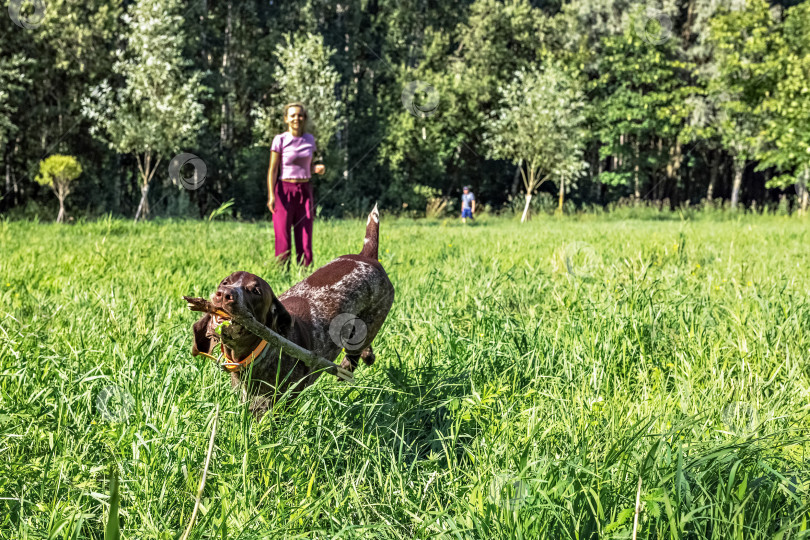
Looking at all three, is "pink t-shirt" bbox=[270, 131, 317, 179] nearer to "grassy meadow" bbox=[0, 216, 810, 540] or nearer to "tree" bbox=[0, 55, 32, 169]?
"grassy meadow" bbox=[0, 216, 810, 540]

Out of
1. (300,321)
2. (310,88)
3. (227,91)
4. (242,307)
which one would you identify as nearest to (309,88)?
(310,88)

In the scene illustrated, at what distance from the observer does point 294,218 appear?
7.07 m

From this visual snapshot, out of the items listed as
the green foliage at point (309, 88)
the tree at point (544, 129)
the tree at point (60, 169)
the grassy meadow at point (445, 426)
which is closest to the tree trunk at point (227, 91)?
the green foliage at point (309, 88)

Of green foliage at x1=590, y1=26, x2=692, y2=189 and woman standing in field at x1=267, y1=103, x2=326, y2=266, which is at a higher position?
green foliage at x1=590, y1=26, x2=692, y2=189

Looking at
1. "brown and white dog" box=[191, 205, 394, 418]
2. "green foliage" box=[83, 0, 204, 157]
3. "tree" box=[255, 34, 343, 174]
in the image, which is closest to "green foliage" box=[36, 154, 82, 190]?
"green foliage" box=[83, 0, 204, 157]

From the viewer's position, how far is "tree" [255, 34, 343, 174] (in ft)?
90.6

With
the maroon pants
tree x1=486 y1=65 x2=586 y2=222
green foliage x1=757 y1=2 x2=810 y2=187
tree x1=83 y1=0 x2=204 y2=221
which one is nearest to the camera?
the maroon pants

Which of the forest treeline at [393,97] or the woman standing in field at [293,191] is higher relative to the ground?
the forest treeline at [393,97]

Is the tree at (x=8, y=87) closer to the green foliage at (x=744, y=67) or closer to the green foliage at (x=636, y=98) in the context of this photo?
the green foliage at (x=636, y=98)

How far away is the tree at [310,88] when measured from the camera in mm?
27609

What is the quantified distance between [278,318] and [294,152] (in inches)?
188

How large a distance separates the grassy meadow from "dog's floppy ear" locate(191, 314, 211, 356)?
214 mm

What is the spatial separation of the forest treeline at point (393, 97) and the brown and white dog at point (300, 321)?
67.1ft

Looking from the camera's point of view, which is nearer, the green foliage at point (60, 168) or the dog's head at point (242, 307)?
the dog's head at point (242, 307)
